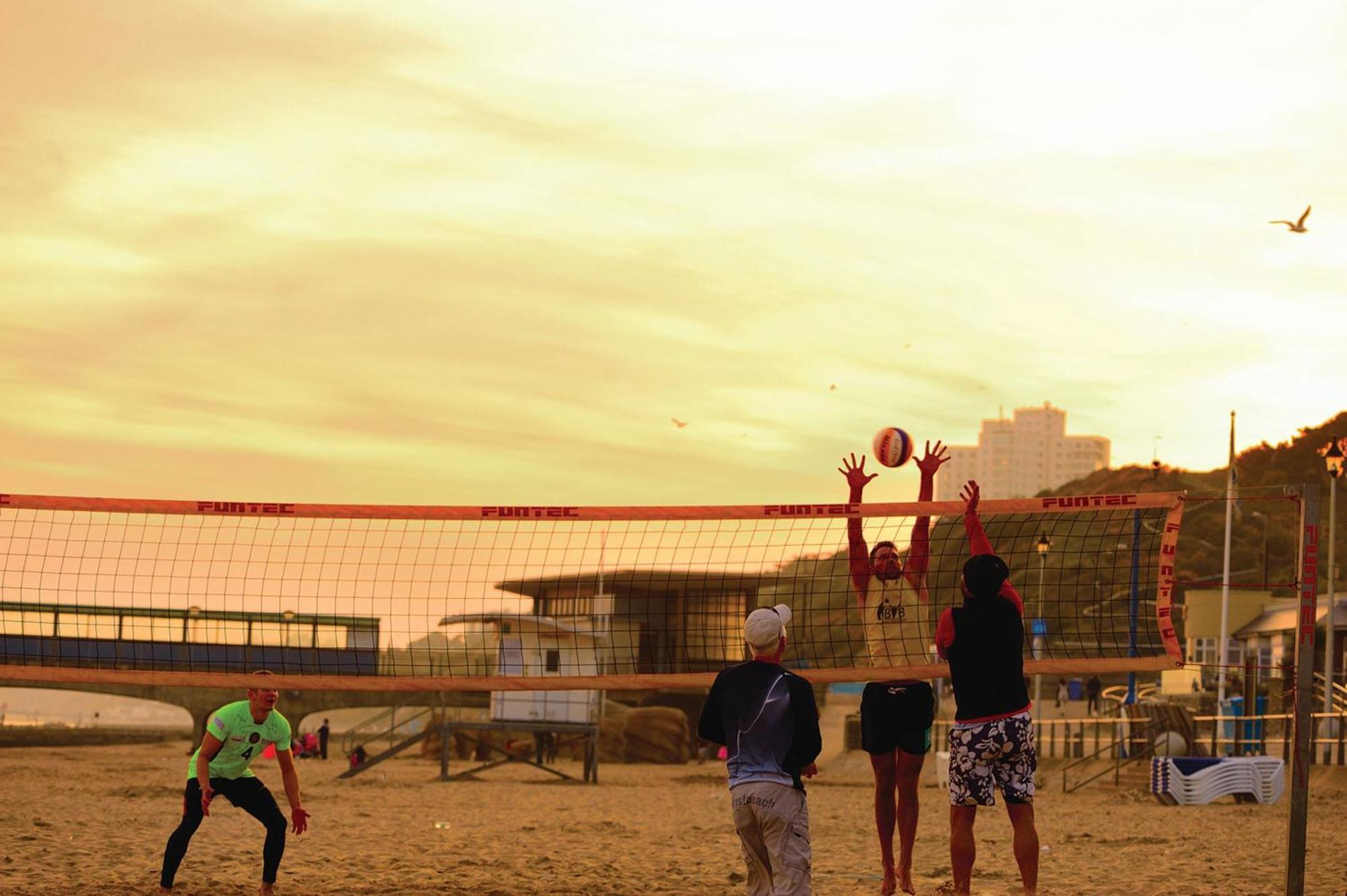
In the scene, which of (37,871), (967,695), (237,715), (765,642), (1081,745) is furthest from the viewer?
(1081,745)

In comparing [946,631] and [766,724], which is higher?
[946,631]

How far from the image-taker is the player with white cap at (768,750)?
6.87 metres

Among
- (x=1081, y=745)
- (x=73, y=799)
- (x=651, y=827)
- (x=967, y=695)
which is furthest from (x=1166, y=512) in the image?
(x=1081, y=745)

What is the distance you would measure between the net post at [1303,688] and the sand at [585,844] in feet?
5.44

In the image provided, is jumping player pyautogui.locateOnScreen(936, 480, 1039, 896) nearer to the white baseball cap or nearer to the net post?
the white baseball cap

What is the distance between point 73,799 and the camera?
840 inches

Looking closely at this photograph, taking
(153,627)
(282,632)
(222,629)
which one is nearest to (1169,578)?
(222,629)

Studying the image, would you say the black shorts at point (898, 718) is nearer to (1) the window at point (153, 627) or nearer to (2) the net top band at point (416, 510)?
(2) the net top band at point (416, 510)

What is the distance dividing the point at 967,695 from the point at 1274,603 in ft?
191

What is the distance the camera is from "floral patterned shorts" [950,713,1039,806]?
25.9 ft

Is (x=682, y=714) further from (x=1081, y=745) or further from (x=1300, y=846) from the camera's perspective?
(x=1300, y=846)

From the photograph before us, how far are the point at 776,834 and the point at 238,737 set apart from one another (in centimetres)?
427

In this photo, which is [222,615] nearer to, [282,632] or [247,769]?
[247,769]

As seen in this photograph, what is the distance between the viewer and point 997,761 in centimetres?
795
